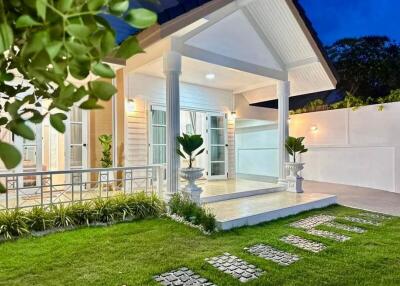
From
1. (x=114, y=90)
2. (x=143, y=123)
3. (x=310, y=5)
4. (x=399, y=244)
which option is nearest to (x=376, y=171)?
(x=399, y=244)

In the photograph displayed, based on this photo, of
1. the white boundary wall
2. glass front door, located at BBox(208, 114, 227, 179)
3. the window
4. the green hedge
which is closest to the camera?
the green hedge

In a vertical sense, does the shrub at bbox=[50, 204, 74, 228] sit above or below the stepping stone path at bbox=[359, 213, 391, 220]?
above

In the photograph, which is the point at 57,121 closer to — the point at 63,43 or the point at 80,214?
the point at 63,43

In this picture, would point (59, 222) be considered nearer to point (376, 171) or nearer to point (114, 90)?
point (114, 90)

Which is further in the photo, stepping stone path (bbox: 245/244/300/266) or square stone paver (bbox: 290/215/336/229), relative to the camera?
square stone paver (bbox: 290/215/336/229)

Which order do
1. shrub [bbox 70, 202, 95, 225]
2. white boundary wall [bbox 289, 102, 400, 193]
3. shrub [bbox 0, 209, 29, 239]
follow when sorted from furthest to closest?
white boundary wall [bbox 289, 102, 400, 193] < shrub [bbox 70, 202, 95, 225] < shrub [bbox 0, 209, 29, 239]

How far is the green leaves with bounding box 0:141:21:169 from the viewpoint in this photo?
514 millimetres

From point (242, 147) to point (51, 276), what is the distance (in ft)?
34.9

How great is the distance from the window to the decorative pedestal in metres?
3.18

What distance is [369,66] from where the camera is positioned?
42.0 feet

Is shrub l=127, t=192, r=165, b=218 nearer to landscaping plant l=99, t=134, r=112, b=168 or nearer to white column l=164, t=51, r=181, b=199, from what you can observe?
white column l=164, t=51, r=181, b=199

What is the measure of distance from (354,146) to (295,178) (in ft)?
10.5

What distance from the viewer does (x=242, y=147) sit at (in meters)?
13.0

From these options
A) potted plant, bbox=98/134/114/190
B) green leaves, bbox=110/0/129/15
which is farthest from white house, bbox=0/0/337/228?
green leaves, bbox=110/0/129/15
